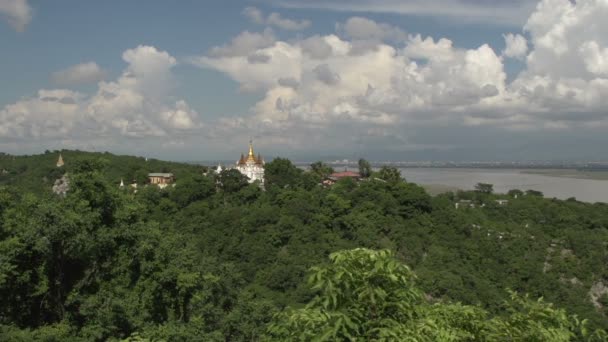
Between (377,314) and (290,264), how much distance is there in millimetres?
28972

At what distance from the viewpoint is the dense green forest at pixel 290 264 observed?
479 centimetres

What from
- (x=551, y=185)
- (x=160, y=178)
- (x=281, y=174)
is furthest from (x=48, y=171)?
(x=551, y=185)

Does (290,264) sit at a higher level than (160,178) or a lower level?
lower

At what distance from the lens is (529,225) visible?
4475 centimetres

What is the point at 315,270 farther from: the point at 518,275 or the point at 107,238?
the point at 518,275

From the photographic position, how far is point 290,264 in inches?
1305

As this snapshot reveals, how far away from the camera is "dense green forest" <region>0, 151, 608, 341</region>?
15.7 feet

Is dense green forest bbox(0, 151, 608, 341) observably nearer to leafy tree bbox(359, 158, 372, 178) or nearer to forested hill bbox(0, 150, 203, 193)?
leafy tree bbox(359, 158, 372, 178)

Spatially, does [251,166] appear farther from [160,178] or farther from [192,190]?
[192,190]

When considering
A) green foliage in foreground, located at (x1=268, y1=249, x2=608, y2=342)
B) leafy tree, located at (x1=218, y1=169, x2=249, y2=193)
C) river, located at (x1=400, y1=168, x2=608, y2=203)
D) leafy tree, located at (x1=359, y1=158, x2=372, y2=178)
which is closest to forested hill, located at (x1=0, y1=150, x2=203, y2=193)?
leafy tree, located at (x1=218, y1=169, x2=249, y2=193)

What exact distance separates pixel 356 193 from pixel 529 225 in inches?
636

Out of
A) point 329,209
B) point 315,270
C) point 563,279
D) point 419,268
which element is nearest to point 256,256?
point 329,209

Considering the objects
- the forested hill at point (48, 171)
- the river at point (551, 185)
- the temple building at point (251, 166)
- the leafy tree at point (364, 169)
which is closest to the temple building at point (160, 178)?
the forested hill at point (48, 171)

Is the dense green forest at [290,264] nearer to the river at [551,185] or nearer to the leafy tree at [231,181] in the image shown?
the leafy tree at [231,181]
